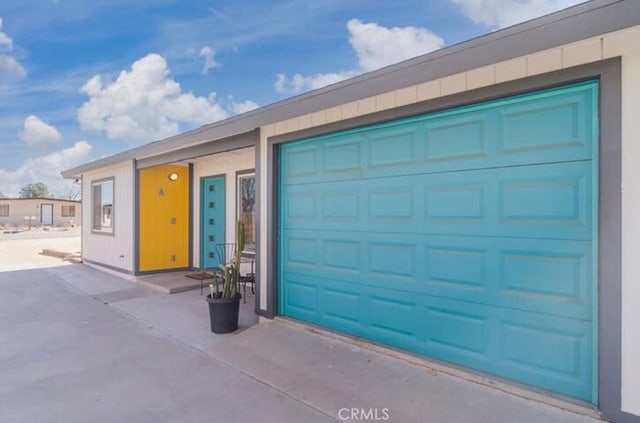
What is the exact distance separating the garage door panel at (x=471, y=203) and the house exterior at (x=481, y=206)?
0.01 metres

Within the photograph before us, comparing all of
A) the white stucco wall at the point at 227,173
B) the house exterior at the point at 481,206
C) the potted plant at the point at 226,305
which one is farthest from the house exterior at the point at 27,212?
the house exterior at the point at 481,206

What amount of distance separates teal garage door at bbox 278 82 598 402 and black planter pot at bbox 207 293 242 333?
0.92 metres

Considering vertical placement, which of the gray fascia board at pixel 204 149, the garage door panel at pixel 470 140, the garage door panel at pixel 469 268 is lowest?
the garage door panel at pixel 469 268

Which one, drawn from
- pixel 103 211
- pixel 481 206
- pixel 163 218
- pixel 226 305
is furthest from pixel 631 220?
pixel 103 211

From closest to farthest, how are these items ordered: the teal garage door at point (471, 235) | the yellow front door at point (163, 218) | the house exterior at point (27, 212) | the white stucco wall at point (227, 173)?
1. the teal garage door at point (471, 235)
2. the white stucco wall at point (227, 173)
3. the yellow front door at point (163, 218)
4. the house exterior at point (27, 212)

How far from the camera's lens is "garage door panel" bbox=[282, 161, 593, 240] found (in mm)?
2484

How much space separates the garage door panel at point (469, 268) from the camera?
8.16ft

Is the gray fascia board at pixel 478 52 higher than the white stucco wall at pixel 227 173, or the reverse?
the gray fascia board at pixel 478 52

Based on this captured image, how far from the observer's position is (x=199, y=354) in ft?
12.2

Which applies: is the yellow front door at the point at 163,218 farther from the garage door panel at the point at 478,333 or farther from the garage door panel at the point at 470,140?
the garage door panel at the point at 478,333

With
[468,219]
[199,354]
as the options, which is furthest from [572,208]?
[199,354]

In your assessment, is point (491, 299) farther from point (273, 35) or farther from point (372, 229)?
point (273, 35)

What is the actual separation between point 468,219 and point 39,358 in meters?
4.28

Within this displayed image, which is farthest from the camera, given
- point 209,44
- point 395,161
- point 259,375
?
point 209,44
